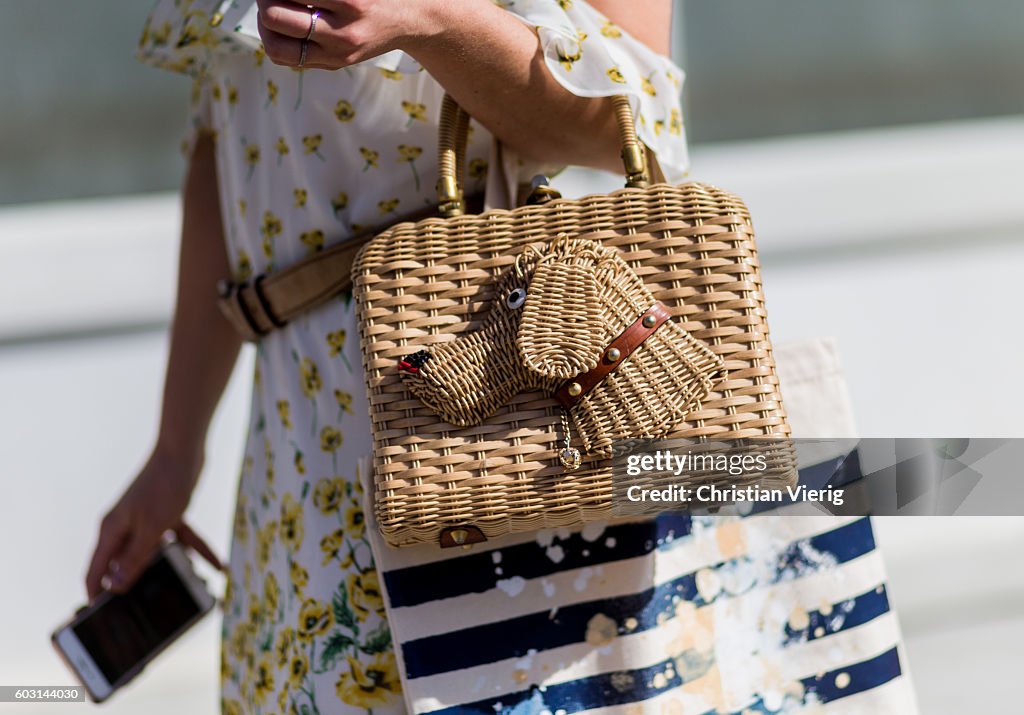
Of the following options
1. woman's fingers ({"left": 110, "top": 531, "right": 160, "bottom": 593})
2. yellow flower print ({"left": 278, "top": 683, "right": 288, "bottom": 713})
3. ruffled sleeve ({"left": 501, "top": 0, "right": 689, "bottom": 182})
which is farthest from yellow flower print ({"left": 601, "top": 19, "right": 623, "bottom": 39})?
woman's fingers ({"left": 110, "top": 531, "right": 160, "bottom": 593})

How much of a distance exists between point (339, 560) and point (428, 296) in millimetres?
233

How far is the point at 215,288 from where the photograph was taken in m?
0.94

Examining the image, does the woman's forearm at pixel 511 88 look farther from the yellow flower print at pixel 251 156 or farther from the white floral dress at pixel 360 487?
the yellow flower print at pixel 251 156

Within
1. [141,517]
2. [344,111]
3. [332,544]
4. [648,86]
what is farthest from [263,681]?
[648,86]

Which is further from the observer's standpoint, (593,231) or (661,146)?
(661,146)

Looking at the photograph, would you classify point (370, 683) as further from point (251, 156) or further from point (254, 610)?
point (251, 156)

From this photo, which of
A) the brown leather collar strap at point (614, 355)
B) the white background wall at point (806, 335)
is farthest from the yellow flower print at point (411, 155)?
the white background wall at point (806, 335)

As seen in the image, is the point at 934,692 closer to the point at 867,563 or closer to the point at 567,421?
the point at 867,563

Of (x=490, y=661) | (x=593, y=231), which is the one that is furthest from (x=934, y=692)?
(x=593, y=231)

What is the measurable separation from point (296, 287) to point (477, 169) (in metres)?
0.17

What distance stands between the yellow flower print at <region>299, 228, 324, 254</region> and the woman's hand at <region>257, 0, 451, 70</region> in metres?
0.22

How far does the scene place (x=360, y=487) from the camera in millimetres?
717

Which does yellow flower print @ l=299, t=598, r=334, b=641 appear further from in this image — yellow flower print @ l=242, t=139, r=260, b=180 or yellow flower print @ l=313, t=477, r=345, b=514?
yellow flower print @ l=242, t=139, r=260, b=180

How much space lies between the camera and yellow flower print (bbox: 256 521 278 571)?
818mm
